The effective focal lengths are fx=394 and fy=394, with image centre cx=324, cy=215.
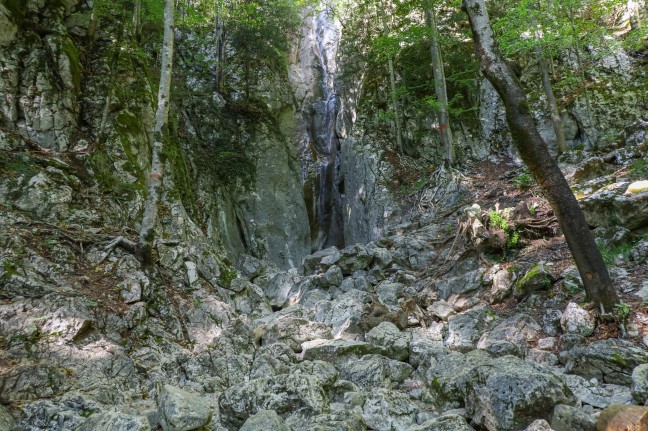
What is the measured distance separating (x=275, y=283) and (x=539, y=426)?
32.7 feet

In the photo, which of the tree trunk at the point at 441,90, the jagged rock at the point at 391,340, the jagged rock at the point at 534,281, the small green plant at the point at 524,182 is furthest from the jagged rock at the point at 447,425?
the tree trunk at the point at 441,90

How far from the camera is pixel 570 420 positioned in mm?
3039

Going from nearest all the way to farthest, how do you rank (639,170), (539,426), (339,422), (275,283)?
(539,426)
(339,422)
(639,170)
(275,283)

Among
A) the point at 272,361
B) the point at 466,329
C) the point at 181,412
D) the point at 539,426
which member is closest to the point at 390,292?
the point at 466,329

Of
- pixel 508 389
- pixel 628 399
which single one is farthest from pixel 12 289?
pixel 628 399

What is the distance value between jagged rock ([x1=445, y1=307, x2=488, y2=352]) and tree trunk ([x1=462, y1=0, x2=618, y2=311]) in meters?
1.67

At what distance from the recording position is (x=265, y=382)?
398 centimetres

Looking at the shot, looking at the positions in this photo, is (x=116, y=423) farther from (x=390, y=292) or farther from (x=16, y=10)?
(x=16, y=10)

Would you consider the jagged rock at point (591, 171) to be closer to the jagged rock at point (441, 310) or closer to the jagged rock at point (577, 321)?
the jagged rock at point (441, 310)

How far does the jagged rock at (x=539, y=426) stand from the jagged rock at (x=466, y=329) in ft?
9.04

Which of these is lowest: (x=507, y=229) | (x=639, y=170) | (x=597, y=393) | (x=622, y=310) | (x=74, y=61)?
(x=597, y=393)

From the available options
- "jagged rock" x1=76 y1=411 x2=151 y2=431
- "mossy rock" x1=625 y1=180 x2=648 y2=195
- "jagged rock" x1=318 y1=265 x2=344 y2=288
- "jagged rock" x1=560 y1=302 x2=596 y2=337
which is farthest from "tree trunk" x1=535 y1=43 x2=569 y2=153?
"jagged rock" x1=76 y1=411 x2=151 y2=431

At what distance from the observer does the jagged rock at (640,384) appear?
10.6 ft

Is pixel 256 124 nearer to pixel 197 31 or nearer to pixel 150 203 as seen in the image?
pixel 197 31
